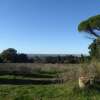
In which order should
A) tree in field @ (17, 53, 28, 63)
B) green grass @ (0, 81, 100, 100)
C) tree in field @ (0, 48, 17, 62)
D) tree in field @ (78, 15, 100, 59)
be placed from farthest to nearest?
tree in field @ (17, 53, 28, 63) → tree in field @ (0, 48, 17, 62) → tree in field @ (78, 15, 100, 59) → green grass @ (0, 81, 100, 100)

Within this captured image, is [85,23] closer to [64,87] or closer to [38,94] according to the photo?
[64,87]

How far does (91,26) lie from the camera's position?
2550cm

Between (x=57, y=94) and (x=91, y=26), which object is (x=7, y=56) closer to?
(x=91, y=26)

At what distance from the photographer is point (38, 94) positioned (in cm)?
1402

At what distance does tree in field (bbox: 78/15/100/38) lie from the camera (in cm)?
2448

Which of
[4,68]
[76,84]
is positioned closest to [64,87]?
[76,84]

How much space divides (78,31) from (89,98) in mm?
14755

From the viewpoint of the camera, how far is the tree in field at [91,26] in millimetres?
24483

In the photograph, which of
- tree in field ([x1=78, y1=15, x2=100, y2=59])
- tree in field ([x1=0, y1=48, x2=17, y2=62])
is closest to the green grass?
tree in field ([x1=78, y1=15, x2=100, y2=59])

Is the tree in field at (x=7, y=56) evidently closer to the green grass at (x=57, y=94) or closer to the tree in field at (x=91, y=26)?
the tree in field at (x=91, y=26)

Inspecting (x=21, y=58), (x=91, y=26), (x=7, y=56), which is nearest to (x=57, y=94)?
(x=91, y=26)

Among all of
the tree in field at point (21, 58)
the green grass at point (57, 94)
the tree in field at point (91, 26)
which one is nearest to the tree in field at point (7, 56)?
the tree in field at point (21, 58)

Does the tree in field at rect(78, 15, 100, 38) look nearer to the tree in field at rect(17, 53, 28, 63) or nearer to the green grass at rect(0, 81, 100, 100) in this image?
the green grass at rect(0, 81, 100, 100)

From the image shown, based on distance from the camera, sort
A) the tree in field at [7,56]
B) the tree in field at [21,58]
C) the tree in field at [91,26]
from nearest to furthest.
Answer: the tree in field at [91,26] < the tree in field at [7,56] < the tree in field at [21,58]
